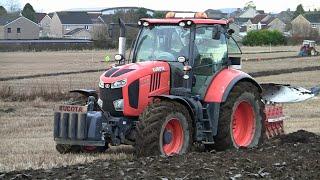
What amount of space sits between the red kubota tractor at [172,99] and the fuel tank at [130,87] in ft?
0.05

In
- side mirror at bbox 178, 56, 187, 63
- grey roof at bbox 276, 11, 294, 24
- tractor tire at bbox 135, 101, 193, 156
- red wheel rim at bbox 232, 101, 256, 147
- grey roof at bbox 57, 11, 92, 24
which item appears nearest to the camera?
tractor tire at bbox 135, 101, 193, 156

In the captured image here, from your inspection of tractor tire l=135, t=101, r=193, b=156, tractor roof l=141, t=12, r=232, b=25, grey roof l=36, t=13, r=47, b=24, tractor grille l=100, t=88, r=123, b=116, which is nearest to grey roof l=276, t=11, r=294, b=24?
grey roof l=36, t=13, r=47, b=24

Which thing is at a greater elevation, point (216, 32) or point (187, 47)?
point (216, 32)

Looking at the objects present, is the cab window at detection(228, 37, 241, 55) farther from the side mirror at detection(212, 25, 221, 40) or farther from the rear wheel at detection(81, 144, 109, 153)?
the rear wheel at detection(81, 144, 109, 153)

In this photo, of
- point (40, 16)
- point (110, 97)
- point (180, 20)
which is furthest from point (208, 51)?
point (40, 16)

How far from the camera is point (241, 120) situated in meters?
11.8

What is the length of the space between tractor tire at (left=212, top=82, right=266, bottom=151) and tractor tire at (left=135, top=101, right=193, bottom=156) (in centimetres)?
77

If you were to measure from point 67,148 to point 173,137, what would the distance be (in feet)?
6.21

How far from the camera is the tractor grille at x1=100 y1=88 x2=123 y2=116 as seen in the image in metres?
10.1

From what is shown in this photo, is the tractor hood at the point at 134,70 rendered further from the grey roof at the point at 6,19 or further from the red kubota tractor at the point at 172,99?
the grey roof at the point at 6,19

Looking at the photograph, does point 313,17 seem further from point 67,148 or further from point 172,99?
point 172,99

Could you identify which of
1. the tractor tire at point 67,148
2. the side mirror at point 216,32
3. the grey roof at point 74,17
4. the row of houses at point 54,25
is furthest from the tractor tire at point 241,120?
the grey roof at point 74,17

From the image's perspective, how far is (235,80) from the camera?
1100cm

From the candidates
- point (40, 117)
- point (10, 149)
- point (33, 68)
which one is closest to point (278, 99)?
point (10, 149)
